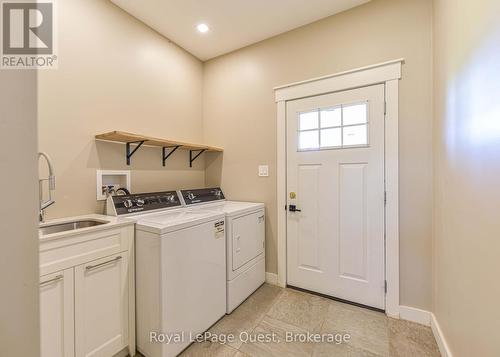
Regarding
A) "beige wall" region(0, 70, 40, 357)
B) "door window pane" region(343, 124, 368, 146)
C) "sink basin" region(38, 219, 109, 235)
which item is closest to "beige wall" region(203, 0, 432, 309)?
"door window pane" region(343, 124, 368, 146)

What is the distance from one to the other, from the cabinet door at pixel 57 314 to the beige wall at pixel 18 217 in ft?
3.20

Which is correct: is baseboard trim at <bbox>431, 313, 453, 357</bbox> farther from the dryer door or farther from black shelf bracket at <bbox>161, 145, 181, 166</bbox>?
black shelf bracket at <bbox>161, 145, 181, 166</bbox>

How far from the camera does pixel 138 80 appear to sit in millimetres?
2252

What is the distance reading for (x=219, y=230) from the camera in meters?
1.94

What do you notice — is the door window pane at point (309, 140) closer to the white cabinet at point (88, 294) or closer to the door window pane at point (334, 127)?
the door window pane at point (334, 127)

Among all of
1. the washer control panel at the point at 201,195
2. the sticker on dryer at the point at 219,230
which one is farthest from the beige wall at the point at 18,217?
the washer control panel at the point at 201,195

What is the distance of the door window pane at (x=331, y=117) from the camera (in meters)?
2.20

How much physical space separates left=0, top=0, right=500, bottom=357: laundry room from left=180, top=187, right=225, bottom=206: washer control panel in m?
0.04

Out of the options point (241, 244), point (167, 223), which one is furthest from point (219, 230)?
point (167, 223)

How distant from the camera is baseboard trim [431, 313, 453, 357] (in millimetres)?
1463

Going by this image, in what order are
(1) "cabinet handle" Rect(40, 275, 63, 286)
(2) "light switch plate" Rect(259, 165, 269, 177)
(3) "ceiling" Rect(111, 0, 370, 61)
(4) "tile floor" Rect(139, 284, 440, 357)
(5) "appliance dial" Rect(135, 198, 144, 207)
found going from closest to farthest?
(1) "cabinet handle" Rect(40, 275, 63, 286) < (4) "tile floor" Rect(139, 284, 440, 357) < (5) "appliance dial" Rect(135, 198, 144, 207) < (3) "ceiling" Rect(111, 0, 370, 61) < (2) "light switch plate" Rect(259, 165, 269, 177)

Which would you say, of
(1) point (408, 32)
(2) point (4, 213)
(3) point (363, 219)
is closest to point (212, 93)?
(1) point (408, 32)

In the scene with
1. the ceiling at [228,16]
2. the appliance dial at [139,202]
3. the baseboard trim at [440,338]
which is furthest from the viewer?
the ceiling at [228,16]

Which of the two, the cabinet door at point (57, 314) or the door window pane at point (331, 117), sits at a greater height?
the door window pane at point (331, 117)
